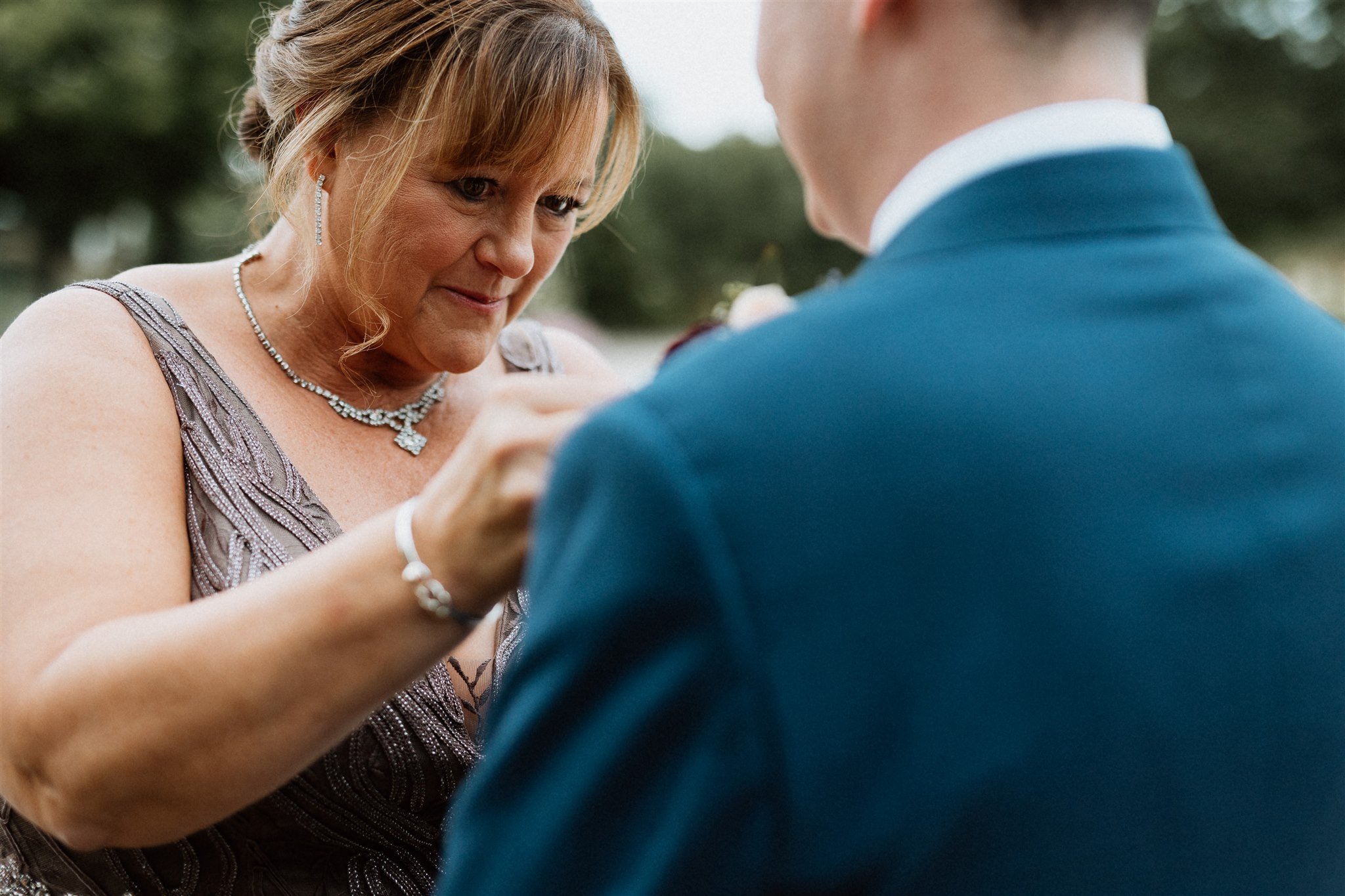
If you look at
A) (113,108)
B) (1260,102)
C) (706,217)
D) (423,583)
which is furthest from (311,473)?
(706,217)

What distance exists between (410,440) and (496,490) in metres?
1.28

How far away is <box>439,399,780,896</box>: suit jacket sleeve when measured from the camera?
0.86 meters

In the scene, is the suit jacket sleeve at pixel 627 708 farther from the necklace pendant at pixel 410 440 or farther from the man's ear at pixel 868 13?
the necklace pendant at pixel 410 440

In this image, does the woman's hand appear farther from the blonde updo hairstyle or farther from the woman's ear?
the woman's ear

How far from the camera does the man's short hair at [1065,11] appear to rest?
3.20 ft

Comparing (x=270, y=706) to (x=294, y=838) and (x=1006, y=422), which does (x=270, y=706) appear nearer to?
(x=294, y=838)

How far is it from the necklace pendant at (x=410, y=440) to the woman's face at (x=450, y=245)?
0.46ft

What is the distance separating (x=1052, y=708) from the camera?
0.92 metres

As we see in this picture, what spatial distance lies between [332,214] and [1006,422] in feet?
5.44

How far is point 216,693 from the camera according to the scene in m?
1.36

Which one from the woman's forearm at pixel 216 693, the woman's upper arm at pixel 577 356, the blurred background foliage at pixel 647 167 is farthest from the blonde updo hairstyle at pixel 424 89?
the blurred background foliage at pixel 647 167

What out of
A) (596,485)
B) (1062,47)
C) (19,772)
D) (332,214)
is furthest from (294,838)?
(1062,47)

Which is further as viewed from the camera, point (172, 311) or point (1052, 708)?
point (172, 311)

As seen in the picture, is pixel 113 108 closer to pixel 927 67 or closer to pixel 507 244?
pixel 507 244
